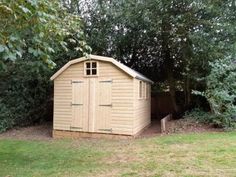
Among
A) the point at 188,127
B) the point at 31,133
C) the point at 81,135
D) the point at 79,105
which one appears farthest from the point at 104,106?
the point at 31,133

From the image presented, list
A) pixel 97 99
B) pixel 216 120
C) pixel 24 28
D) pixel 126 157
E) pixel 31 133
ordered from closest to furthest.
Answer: pixel 24 28, pixel 126 157, pixel 97 99, pixel 216 120, pixel 31 133

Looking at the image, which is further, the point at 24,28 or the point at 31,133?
the point at 31,133

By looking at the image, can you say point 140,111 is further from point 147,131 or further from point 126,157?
point 126,157

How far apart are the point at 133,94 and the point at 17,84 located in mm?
5661

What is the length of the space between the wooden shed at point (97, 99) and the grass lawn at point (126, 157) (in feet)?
2.49

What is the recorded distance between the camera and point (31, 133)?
11.9 m

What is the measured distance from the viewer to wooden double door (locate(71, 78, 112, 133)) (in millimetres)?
10297

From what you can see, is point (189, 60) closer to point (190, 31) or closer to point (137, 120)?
point (190, 31)

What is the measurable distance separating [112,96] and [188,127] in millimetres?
3148

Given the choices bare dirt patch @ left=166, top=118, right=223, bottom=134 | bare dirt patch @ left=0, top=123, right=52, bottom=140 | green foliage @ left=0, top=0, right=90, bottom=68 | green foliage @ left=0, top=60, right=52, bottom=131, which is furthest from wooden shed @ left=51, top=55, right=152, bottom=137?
green foliage @ left=0, top=0, right=90, bottom=68

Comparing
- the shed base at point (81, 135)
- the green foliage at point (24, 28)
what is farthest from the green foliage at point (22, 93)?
the green foliage at point (24, 28)

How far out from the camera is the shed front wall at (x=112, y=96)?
999cm

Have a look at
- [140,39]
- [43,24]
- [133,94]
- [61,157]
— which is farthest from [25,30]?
[140,39]

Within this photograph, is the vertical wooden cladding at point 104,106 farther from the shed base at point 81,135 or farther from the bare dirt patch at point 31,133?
the bare dirt patch at point 31,133
